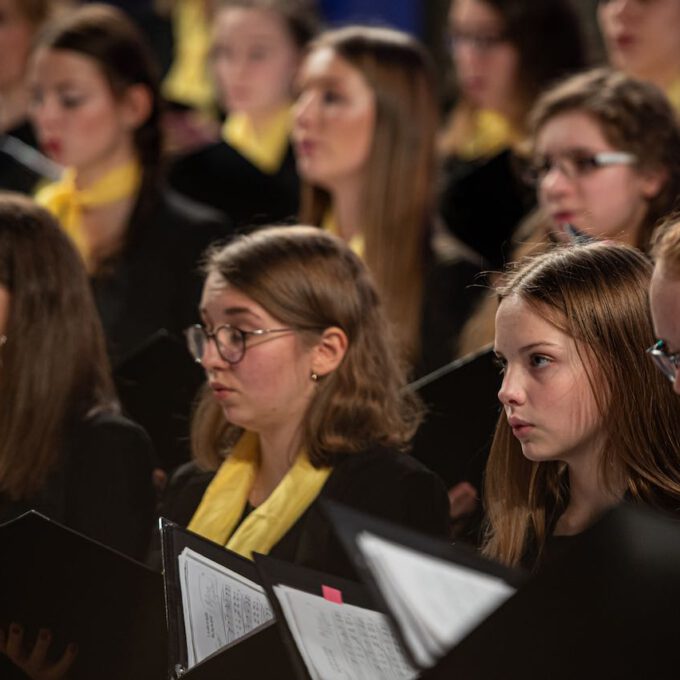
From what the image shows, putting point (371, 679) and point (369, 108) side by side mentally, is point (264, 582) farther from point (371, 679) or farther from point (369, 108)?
point (369, 108)

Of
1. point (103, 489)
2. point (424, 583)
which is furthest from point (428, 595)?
point (103, 489)

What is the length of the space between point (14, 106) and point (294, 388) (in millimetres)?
2884

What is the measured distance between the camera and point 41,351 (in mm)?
2588

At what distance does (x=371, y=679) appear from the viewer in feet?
5.28

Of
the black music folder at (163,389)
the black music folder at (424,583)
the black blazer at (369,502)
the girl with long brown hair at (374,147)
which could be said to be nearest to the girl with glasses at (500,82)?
the girl with long brown hair at (374,147)

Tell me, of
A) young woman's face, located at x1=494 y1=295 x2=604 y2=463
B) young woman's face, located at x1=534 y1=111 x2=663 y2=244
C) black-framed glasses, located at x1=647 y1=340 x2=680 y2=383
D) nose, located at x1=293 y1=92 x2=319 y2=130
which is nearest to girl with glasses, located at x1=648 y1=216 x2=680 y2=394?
black-framed glasses, located at x1=647 y1=340 x2=680 y2=383

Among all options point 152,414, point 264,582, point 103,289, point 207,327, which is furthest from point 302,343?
point 103,289

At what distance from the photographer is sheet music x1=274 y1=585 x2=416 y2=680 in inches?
63.3

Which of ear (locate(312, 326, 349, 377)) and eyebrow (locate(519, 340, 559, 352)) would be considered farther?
ear (locate(312, 326, 349, 377))

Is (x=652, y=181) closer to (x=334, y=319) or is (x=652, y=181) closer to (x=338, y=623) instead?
(x=334, y=319)

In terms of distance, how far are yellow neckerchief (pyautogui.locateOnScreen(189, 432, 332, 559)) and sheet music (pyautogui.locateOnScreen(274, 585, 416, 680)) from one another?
60 centimetres

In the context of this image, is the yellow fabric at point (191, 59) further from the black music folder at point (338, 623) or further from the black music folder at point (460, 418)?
the black music folder at point (338, 623)

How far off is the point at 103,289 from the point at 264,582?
2014mm

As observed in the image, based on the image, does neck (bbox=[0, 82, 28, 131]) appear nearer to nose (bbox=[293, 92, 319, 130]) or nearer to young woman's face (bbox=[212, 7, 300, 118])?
young woman's face (bbox=[212, 7, 300, 118])
